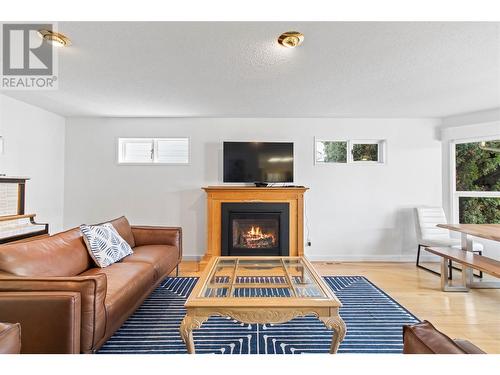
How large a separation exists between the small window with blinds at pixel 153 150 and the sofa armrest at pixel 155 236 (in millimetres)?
1339

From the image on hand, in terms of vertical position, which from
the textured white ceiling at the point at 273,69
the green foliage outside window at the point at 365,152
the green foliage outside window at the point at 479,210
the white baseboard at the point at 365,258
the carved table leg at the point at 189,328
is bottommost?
the white baseboard at the point at 365,258

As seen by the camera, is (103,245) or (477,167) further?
(477,167)

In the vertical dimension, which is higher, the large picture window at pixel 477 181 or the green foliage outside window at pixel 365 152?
the green foliage outside window at pixel 365 152

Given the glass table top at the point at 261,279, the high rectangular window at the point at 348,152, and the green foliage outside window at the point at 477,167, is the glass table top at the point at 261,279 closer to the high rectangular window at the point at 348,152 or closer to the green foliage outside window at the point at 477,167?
the high rectangular window at the point at 348,152

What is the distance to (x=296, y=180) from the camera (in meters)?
4.18

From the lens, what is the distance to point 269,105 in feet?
11.6

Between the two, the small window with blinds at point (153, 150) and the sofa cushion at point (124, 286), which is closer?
the sofa cushion at point (124, 286)

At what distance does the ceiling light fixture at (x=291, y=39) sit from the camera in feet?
6.00

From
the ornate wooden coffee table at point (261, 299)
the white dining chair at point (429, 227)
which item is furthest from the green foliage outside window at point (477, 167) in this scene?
Result: the ornate wooden coffee table at point (261, 299)

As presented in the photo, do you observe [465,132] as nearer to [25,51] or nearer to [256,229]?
[256,229]

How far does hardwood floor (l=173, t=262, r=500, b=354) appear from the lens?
6.87 feet

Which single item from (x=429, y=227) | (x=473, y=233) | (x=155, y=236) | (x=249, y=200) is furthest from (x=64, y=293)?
(x=429, y=227)

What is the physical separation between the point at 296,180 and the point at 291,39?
253cm

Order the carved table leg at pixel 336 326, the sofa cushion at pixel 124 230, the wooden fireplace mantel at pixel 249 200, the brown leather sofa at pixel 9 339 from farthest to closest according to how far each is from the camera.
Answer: the wooden fireplace mantel at pixel 249 200, the sofa cushion at pixel 124 230, the carved table leg at pixel 336 326, the brown leather sofa at pixel 9 339
